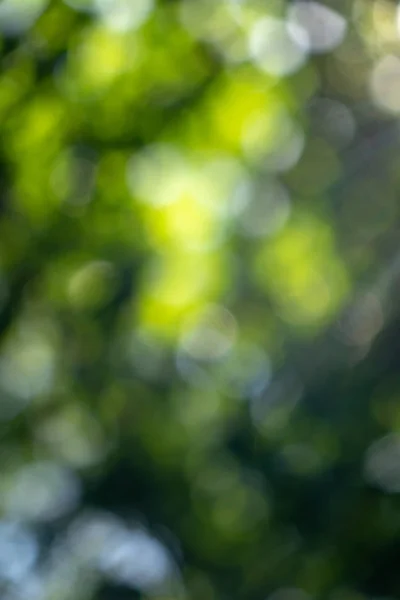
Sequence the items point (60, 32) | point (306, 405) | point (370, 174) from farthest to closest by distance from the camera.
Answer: point (370, 174), point (306, 405), point (60, 32)

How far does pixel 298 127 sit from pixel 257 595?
0.71 metres

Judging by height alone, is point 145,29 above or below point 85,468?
above

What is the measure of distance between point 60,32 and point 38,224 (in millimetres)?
243

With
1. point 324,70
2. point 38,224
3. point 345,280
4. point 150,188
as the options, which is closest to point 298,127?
point 324,70

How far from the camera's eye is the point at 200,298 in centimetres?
123

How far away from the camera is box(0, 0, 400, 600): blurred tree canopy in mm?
1106

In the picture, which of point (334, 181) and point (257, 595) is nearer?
point (257, 595)

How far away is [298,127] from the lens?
1438 millimetres

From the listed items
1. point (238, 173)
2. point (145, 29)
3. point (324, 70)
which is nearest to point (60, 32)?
point (145, 29)

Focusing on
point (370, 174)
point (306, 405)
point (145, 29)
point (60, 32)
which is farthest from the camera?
point (370, 174)

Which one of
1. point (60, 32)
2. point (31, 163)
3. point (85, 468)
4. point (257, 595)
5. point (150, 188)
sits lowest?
point (257, 595)

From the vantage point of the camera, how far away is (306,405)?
1.25 m

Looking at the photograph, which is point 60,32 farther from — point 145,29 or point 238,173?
point 238,173

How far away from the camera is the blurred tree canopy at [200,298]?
3.63ft
